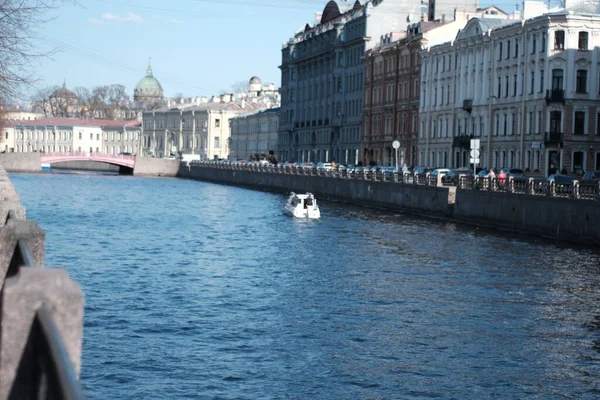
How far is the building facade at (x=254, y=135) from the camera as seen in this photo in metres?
141

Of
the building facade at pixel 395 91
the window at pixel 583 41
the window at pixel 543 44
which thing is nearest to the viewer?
the window at pixel 583 41

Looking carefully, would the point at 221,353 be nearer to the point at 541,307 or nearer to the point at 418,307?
the point at 418,307

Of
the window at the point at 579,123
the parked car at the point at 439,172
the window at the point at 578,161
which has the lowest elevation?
the parked car at the point at 439,172

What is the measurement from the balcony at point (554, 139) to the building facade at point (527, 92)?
55 millimetres

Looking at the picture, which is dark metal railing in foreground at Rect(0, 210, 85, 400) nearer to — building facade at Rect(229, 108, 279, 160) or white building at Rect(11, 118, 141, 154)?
building facade at Rect(229, 108, 279, 160)

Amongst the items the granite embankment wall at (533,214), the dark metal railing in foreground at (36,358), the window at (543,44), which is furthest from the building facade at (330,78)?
the dark metal railing in foreground at (36,358)

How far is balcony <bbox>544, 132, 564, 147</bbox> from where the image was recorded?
6372cm

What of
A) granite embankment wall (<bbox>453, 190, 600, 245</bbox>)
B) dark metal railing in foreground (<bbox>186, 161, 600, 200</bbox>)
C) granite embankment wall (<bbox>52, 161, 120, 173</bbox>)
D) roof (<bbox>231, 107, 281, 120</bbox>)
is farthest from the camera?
granite embankment wall (<bbox>52, 161, 120, 173</bbox>)

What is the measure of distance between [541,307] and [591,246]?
1422cm

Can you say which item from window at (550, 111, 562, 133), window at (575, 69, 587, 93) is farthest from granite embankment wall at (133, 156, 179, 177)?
window at (575, 69, 587, 93)

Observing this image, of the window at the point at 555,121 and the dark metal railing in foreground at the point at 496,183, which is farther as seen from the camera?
the window at the point at 555,121

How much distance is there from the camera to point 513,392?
1574cm

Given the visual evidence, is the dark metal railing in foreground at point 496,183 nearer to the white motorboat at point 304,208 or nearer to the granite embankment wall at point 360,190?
the granite embankment wall at point 360,190

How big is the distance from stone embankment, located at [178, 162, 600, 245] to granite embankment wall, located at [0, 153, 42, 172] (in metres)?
45.4
